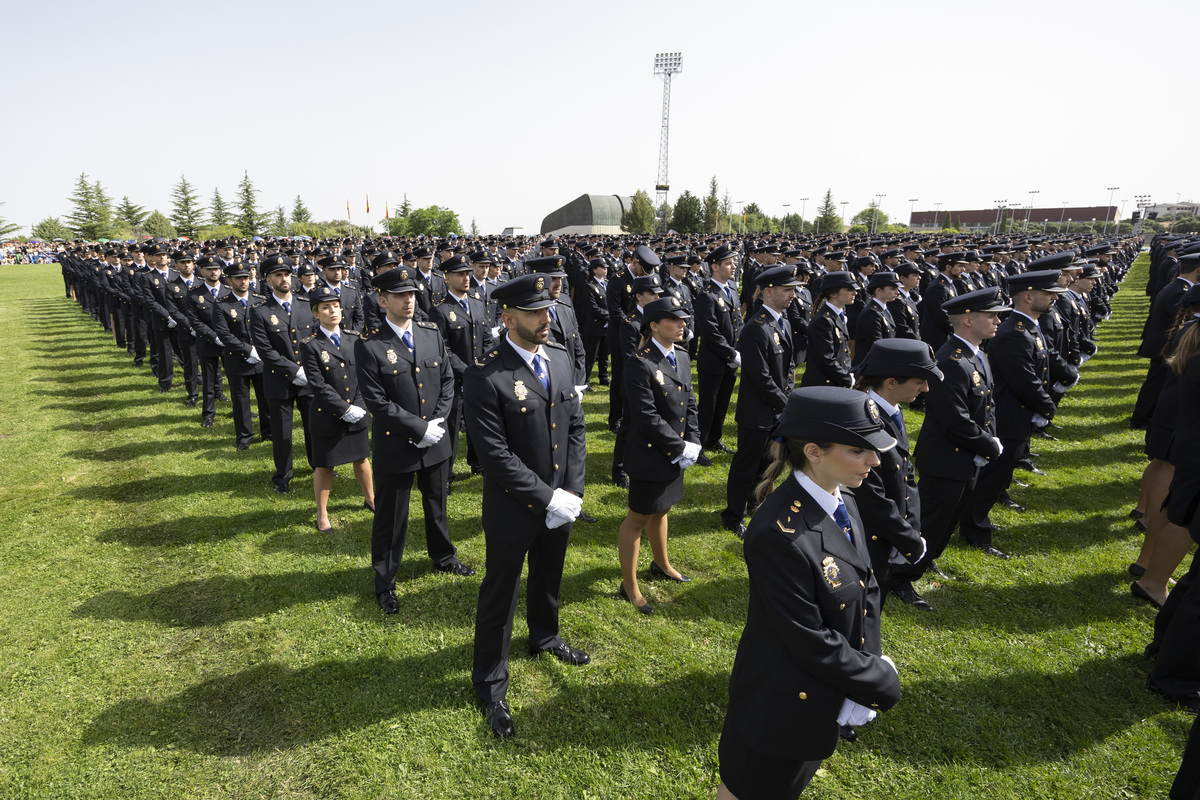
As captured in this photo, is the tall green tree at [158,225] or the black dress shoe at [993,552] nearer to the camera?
the black dress shoe at [993,552]

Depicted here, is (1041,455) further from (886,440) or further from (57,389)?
(57,389)

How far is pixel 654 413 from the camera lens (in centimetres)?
Answer: 480

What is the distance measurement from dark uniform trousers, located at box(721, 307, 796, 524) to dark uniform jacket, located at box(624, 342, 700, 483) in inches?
57.2

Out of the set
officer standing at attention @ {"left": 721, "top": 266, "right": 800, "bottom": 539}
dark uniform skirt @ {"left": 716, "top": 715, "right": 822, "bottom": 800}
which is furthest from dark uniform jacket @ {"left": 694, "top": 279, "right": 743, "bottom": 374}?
dark uniform skirt @ {"left": 716, "top": 715, "right": 822, "bottom": 800}

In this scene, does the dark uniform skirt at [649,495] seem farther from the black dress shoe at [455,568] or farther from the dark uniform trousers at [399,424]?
the black dress shoe at [455,568]

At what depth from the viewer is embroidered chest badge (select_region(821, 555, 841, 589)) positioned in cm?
228

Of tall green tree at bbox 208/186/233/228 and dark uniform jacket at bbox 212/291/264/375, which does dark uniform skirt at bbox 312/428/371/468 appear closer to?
dark uniform jacket at bbox 212/291/264/375

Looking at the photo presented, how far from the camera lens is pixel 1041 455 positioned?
911cm

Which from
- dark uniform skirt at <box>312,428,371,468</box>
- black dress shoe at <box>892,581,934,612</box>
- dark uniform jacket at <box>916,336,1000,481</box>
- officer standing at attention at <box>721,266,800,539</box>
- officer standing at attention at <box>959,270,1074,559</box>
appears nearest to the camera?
dark uniform jacket at <box>916,336,1000,481</box>

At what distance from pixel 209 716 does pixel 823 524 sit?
4329 millimetres

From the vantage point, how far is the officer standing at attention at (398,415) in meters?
4.97

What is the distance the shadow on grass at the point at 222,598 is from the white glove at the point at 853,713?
14.4ft

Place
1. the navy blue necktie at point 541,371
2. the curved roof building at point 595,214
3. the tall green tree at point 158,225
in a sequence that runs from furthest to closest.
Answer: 1. the curved roof building at point 595,214
2. the tall green tree at point 158,225
3. the navy blue necktie at point 541,371

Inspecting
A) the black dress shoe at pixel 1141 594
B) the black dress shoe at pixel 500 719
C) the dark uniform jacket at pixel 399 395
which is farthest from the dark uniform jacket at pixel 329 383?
the black dress shoe at pixel 1141 594
